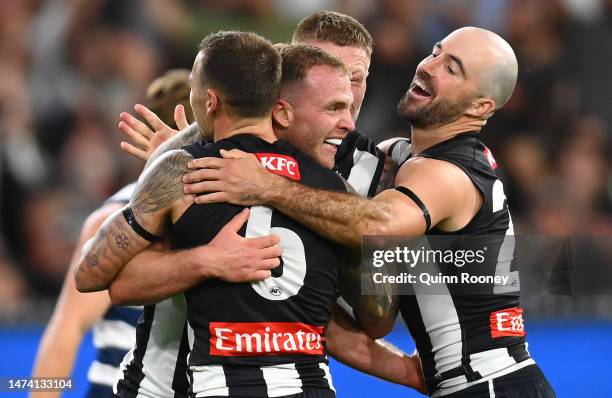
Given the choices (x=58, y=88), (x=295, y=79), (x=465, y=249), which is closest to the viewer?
(x=295, y=79)

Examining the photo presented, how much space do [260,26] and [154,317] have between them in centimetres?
588

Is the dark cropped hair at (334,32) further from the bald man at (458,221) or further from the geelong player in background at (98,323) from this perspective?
the geelong player in background at (98,323)

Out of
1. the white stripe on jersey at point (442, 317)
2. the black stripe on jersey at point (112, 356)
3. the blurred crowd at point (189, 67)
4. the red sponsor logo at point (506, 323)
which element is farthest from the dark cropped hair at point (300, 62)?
the blurred crowd at point (189, 67)

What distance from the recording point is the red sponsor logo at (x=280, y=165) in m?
3.36

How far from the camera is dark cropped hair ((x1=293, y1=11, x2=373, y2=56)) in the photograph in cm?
443

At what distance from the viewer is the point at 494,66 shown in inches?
160

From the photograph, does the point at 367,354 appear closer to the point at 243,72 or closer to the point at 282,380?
the point at 282,380

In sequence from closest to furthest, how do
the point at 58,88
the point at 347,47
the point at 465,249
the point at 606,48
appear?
the point at 465,249 → the point at 347,47 → the point at 58,88 → the point at 606,48

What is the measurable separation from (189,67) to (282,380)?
20.7 feet

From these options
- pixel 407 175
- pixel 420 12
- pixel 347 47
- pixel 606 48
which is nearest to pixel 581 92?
pixel 606 48

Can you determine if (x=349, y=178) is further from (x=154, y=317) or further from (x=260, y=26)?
(x=260, y=26)

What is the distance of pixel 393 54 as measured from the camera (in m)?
9.08

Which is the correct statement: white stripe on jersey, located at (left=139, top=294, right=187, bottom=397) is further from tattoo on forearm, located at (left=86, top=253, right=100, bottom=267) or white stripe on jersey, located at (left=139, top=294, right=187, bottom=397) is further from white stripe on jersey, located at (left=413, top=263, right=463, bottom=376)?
white stripe on jersey, located at (left=413, top=263, right=463, bottom=376)

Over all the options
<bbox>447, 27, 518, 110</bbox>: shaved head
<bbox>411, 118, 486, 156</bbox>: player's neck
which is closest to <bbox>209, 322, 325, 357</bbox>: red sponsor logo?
<bbox>411, 118, 486, 156</bbox>: player's neck
